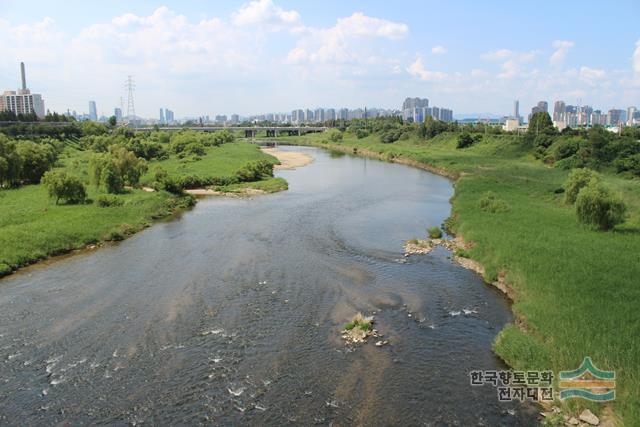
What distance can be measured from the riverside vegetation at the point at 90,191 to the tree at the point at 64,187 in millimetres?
67

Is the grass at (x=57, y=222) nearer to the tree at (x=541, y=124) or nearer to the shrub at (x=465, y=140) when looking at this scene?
the shrub at (x=465, y=140)

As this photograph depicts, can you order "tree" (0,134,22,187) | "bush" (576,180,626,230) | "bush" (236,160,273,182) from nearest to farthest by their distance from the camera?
"bush" (576,180,626,230)
"tree" (0,134,22,187)
"bush" (236,160,273,182)

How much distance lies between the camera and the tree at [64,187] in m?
36.6

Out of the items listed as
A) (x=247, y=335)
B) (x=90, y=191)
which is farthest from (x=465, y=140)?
(x=247, y=335)

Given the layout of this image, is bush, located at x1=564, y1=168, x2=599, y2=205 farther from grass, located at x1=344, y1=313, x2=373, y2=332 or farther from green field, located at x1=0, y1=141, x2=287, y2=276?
green field, located at x1=0, y1=141, x2=287, y2=276

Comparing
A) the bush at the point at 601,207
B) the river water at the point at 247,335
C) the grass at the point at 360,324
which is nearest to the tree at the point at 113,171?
the river water at the point at 247,335

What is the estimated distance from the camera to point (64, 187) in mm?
36719

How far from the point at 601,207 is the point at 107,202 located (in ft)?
110

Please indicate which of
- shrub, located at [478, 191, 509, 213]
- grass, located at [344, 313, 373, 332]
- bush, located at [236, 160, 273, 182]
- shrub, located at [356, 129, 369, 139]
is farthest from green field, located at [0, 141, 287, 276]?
shrub, located at [356, 129, 369, 139]

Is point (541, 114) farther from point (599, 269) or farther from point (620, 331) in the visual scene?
point (620, 331)

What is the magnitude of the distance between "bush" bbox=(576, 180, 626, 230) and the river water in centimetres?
845

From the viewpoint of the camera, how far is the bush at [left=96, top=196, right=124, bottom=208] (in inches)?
1438

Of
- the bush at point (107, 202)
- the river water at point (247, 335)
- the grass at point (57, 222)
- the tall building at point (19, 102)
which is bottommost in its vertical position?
the river water at point (247, 335)

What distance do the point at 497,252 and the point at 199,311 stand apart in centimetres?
1539
